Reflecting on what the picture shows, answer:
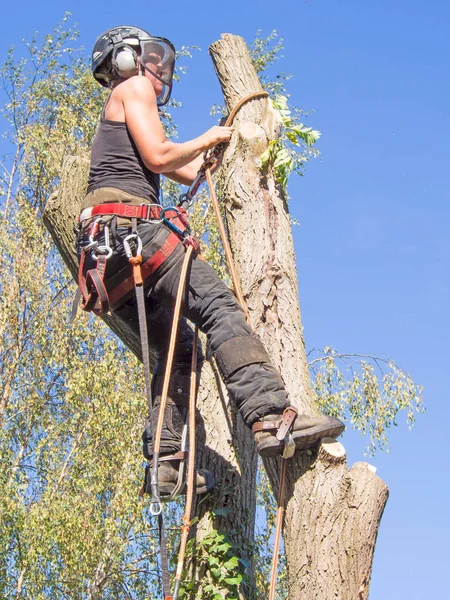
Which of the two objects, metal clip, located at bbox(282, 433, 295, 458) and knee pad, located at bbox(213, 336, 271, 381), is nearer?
metal clip, located at bbox(282, 433, 295, 458)

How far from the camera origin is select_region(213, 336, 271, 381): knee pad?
11.6 ft

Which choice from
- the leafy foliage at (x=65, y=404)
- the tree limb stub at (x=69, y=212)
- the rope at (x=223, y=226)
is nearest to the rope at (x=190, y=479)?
the rope at (x=223, y=226)

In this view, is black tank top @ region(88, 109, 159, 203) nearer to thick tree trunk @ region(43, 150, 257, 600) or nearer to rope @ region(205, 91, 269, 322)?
rope @ region(205, 91, 269, 322)

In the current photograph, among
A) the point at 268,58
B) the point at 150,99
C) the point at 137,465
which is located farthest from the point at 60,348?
the point at 150,99

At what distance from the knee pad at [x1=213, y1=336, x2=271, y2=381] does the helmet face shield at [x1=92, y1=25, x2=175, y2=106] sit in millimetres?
1324

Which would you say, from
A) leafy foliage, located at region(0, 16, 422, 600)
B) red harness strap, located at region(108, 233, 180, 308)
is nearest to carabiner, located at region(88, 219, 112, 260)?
red harness strap, located at region(108, 233, 180, 308)

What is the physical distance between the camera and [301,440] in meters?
3.36

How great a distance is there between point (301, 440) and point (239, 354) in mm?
453

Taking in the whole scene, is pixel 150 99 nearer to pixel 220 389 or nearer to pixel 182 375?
pixel 182 375

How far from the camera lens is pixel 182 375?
13.5ft

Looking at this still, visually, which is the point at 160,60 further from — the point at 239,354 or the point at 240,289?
the point at 239,354

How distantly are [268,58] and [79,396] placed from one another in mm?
6589

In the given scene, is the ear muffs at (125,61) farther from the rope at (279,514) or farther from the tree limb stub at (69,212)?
the rope at (279,514)

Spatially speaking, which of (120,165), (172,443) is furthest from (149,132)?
(172,443)
